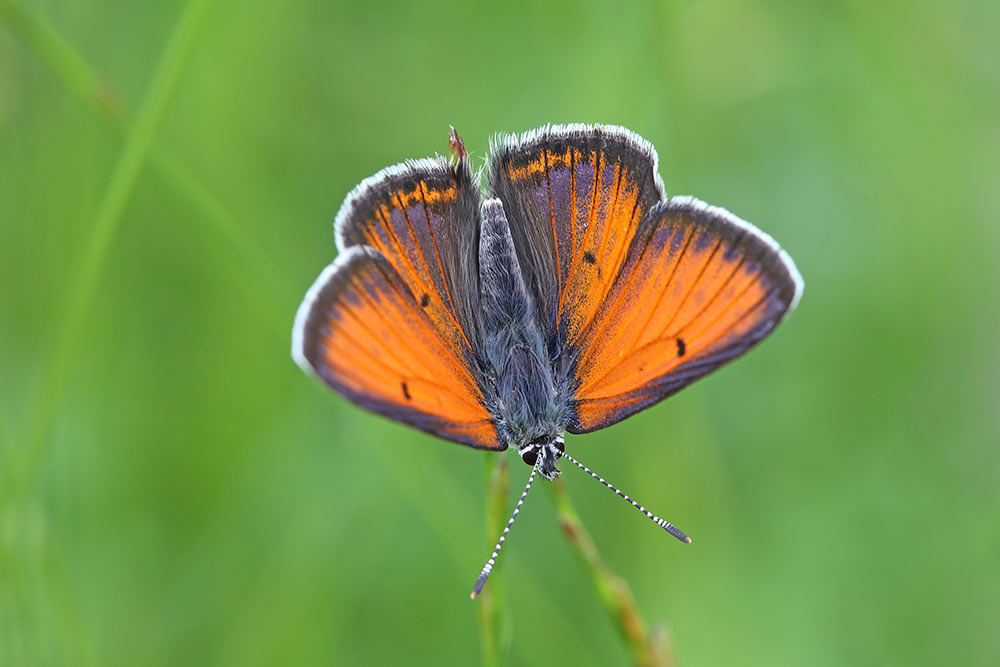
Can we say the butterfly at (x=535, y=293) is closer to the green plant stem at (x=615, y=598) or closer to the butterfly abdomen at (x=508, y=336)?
the butterfly abdomen at (x=508, y=336)

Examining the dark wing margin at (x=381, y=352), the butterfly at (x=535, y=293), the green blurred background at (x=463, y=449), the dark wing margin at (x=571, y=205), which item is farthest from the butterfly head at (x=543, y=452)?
the green blurred background at (x=463, y=449)

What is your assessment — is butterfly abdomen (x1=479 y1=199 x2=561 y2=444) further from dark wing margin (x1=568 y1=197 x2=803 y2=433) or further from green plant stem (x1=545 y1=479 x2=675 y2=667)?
green plant stem (x1=545 y1=479 x2=675 y2=667)

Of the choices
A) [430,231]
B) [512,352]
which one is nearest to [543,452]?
[512,352]

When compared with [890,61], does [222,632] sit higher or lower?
lower

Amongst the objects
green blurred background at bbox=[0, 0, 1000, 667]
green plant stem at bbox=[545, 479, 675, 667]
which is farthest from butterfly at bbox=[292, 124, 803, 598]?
green blurred background at bbox=[0, 0, 1000, 667]

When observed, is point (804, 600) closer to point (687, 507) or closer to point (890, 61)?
point (687, 507)

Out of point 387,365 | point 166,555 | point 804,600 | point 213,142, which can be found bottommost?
point 804,600

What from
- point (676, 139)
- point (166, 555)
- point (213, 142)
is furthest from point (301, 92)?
point (166, 555)

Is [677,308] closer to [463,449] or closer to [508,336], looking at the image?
[508,336]
